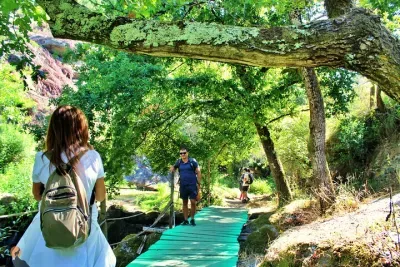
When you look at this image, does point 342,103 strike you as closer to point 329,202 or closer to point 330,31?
point 329,202

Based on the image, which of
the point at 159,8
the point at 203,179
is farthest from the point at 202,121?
the point at 159,8

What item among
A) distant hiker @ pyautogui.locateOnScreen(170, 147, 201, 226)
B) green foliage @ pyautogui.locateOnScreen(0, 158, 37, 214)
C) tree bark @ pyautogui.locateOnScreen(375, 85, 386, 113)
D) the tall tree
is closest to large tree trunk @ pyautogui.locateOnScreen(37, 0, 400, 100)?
the tall tree

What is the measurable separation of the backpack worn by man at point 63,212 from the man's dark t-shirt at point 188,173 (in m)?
4.94

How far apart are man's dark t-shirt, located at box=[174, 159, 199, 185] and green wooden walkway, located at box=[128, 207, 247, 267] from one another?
0.98m

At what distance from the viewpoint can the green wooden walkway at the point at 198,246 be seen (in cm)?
515

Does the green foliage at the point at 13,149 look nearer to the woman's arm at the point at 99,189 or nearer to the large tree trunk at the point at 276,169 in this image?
the large tree trunk at the point at 276,169

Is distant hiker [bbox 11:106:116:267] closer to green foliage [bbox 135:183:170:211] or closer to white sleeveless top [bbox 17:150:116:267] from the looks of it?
white sleeveless top [bbox 17:150:116:267]

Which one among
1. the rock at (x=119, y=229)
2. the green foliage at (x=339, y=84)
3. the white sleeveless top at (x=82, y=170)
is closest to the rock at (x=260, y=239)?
the green foliage at (x=339, y=84)

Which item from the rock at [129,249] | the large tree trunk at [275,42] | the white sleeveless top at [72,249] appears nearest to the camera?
the large tree trunk at [275,42]

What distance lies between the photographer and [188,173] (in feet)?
A: 22.1

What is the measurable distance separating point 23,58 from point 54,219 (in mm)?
1599

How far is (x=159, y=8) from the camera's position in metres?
6.15

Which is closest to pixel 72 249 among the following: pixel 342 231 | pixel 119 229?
pixel 342 231

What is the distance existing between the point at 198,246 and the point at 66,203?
15.1 feet
